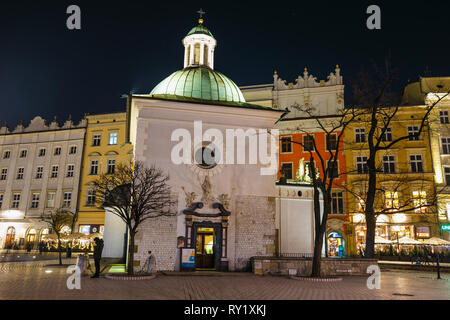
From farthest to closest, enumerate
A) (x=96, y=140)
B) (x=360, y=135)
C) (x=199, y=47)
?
(x=96, y=140) < (x=360, y=135) < (x=199, y=47)

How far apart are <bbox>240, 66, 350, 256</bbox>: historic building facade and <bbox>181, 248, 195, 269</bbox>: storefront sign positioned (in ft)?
62.6

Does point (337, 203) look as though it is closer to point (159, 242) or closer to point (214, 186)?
point (214, 186)

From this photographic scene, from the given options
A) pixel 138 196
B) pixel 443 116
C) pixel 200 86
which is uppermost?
pixel 443 116

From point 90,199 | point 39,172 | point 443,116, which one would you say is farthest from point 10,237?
point 443,116

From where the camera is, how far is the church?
1859cm

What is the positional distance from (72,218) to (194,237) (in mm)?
25565

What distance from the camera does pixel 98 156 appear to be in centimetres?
4119

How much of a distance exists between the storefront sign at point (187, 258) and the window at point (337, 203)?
20487 millimetres

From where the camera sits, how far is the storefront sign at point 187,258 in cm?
1777

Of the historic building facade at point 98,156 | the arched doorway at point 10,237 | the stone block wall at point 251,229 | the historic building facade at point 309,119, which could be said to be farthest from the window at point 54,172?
the stone block wall at point 251,229

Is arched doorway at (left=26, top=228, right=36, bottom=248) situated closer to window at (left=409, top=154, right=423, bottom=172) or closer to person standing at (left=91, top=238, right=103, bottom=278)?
person standing at (left=91, top=238, right=103, bottom=278)

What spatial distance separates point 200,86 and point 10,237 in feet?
109
